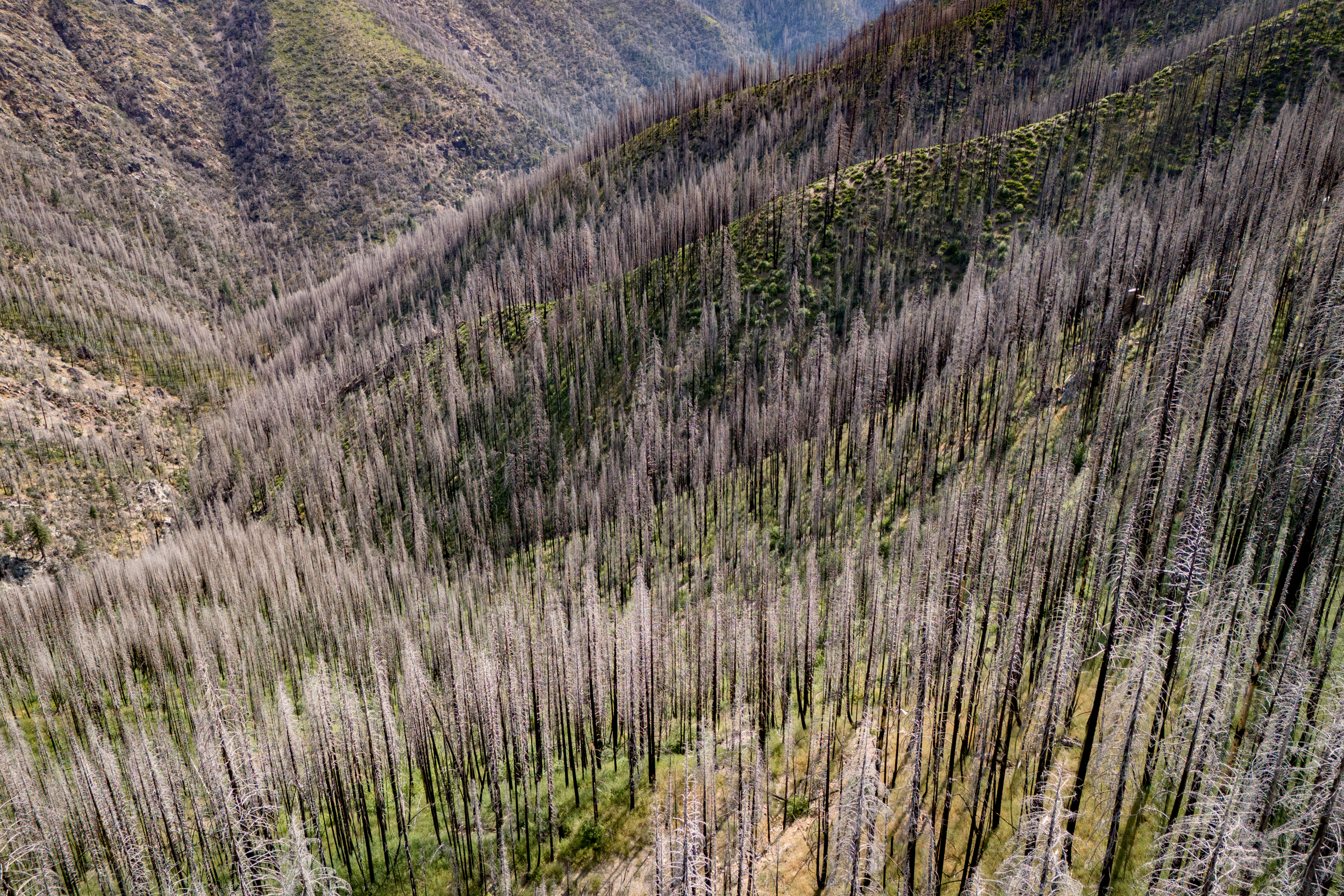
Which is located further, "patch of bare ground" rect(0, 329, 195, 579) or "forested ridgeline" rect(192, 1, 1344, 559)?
"patch of bare ground" rect(0, 329, 195, 579)

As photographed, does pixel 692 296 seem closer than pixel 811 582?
No

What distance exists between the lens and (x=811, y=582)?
62188mm

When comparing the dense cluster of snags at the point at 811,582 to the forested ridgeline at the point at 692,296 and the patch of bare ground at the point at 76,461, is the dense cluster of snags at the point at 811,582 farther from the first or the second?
the patch of bare ground at the point at 76,461

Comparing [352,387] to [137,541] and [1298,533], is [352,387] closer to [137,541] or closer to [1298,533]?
[137,541]

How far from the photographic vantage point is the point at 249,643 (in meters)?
84.8

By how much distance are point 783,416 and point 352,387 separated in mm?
137104

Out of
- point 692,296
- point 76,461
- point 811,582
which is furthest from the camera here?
point 76,461

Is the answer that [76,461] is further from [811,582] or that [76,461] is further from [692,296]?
[811,582]

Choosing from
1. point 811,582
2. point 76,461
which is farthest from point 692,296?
point 76,461

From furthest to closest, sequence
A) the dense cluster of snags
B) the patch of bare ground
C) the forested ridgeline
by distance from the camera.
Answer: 1. the patch of bare ground
2. the forested ridgeline
3. the dense cluster of snags

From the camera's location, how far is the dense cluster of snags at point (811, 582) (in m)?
36.3

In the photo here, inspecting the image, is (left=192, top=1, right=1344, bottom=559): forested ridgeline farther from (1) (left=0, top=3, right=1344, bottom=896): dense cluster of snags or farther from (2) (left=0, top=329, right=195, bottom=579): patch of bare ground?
(2) (left=0, top=329, right=195, bottom=579): patch of bare ground

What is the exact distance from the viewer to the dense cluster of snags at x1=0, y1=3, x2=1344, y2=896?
3631 centimetres

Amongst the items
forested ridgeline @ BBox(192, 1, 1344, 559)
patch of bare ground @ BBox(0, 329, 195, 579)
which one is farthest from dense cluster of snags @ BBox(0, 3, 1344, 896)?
patch of bare ground @ BBox(0, 329, 195, 579)
